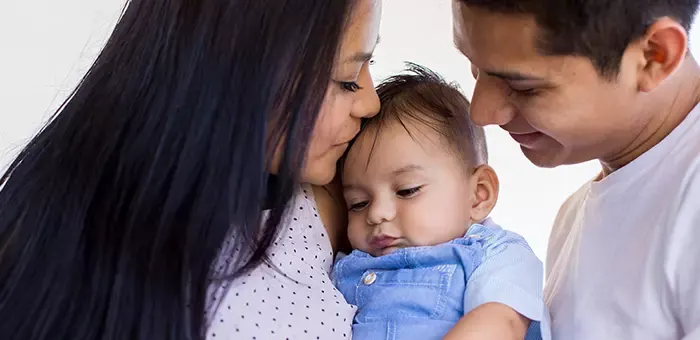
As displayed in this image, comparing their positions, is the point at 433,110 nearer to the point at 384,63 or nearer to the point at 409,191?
the point at 409,191

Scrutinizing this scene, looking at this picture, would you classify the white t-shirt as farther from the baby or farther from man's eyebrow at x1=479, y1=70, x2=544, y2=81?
man's eyebrow at x1=479, y1=70, x2=544, y2=81

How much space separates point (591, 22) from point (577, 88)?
0.08 meters

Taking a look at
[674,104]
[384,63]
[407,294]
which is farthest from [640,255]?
[384,63]

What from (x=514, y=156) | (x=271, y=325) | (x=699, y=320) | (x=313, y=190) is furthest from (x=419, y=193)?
(x=514, y=156)

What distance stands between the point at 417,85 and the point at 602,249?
36 centimetres

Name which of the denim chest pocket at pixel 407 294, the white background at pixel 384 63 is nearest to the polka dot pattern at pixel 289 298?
the denim chest pocket at pixel 407 294

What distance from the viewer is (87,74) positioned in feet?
3.08

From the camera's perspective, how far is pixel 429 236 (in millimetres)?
1082

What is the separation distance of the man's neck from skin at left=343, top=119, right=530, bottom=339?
0.87ft

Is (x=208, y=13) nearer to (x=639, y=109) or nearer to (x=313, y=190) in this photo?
(x=313, y=190)

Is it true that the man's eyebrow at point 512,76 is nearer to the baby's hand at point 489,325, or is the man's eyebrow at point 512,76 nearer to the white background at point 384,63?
the baby's hand at point 489,325

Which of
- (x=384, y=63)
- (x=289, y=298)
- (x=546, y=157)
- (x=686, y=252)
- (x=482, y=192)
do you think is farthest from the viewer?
(x=384, y=63)

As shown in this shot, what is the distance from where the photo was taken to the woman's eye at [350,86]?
0.98m

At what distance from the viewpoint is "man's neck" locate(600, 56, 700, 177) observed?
94cm
